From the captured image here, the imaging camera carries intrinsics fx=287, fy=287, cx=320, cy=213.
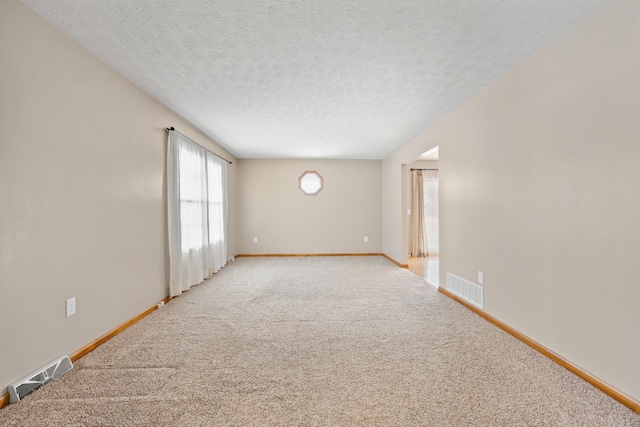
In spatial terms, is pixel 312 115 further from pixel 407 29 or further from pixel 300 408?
pixel 300 408

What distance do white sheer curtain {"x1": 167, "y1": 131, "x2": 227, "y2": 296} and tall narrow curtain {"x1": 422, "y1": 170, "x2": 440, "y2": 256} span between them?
4707 mm

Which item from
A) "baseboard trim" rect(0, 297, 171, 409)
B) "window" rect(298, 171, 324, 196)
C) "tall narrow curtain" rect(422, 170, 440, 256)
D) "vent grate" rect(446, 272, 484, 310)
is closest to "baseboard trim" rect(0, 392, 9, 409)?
"baseboard trim" rect(0, 297, 171, 409)

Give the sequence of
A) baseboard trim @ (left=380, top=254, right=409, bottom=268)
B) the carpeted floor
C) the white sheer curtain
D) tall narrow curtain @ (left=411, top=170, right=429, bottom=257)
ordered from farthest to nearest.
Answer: tall narrow curtain @ (left=411, top=170, right=429, bottom=257) → baseboard trim @ (left=380, top=254, right=409, bottom=268) → the white sheer curtain → the carpeted floor

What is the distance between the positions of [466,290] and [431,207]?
13.4ft

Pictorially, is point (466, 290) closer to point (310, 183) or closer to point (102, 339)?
point (102, 339)

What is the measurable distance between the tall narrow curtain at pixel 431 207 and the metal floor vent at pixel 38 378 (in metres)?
6.65

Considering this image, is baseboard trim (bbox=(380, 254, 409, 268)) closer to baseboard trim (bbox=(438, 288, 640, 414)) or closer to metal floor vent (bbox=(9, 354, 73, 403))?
baseboard trim (bbox=(438, 288, 640, 414))

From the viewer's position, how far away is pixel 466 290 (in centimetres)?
326

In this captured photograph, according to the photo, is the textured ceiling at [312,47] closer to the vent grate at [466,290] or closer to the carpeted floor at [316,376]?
the vent grate at [466,290]

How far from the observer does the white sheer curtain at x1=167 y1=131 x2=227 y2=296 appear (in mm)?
3555

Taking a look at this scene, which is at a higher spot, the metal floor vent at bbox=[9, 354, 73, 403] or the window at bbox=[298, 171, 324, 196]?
the window at bbox=[298, 171, 324, 196]

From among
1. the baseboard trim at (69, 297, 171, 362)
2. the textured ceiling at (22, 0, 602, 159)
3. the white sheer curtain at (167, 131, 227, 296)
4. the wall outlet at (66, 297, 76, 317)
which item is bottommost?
the baseboard trim at (69, 297, 171, 362)

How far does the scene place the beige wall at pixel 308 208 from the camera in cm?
680

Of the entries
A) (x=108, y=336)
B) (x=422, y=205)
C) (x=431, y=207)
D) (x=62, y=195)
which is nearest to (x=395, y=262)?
(x=422, y=205)
